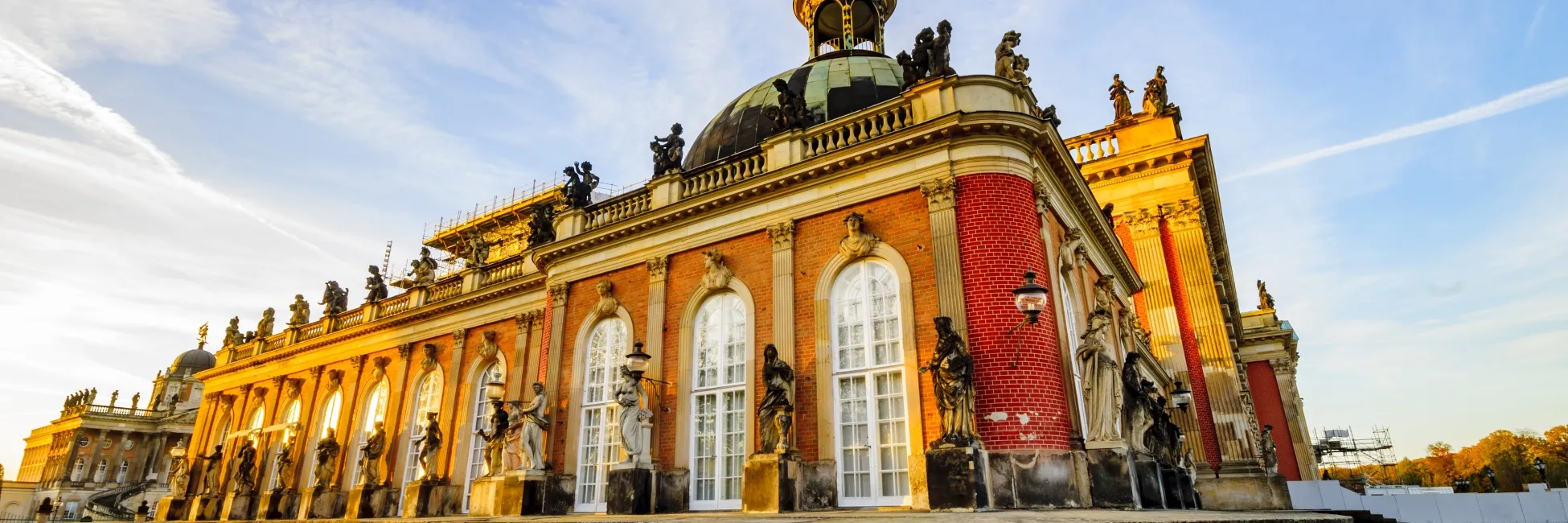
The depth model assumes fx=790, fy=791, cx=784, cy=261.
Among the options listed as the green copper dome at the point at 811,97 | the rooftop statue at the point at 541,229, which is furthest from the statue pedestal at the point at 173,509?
the green copper dome at the point at 811,97

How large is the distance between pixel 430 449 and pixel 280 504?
8565 millimetres

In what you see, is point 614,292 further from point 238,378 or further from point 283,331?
point 238,378

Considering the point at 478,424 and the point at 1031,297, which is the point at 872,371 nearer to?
the point at 1031,297

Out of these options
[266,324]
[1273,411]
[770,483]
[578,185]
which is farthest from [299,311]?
[1273,411]

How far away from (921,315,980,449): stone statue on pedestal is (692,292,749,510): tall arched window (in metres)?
4.23

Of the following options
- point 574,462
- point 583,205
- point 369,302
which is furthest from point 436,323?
point 574,462

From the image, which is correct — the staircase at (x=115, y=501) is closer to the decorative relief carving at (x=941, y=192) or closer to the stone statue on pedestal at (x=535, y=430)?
the stone statue on pedestal at (x=535, y=430)

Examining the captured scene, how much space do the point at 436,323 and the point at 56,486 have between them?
199 ft

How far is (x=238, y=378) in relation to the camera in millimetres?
33781

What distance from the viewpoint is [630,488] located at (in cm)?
1444

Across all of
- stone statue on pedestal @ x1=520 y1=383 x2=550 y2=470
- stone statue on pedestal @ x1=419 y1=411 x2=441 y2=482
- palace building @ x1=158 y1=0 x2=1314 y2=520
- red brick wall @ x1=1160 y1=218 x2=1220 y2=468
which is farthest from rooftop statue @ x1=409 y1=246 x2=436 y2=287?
red brick wall @ x1=1160 y1=218 x2=1220 y2=468

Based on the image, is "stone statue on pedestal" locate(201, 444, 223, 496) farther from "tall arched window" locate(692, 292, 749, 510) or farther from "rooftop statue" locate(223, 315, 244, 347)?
"tall arched window" locate(692, 292, 749, 510)

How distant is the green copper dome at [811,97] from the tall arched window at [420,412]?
10852 mm

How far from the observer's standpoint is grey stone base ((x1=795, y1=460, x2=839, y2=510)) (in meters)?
12.7
